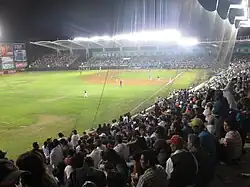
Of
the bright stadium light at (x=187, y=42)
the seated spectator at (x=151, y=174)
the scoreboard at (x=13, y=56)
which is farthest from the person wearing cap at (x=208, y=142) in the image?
the scoreboard at (x=13, y=56)

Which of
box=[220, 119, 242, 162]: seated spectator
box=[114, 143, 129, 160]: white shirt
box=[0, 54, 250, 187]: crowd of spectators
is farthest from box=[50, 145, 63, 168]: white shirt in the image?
box=[220, 119, 242, 162]: seated spectator

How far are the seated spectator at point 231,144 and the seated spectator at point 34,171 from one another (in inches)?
208

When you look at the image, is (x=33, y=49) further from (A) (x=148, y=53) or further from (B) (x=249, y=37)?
(B) (x=249, y=37)

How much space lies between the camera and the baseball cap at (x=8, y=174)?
2764 millimetres

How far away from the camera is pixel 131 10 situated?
284ft

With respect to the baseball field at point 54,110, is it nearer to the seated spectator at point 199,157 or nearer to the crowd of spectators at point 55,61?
the seated spectator at point 199,157

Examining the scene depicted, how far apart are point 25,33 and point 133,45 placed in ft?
92.1

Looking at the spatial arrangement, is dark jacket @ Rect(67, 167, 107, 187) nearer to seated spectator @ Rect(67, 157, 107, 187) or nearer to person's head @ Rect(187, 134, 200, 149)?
seated spectator @ Rect(67, 157, 107, 187)

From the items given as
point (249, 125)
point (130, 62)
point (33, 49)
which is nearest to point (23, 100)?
point (249, 125)

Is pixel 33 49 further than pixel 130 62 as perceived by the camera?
Yes

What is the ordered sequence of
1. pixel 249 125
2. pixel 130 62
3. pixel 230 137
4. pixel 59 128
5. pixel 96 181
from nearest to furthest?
pixel 96 181 < pixel 230 137 < pixel 249 125 < pixel 59 128 < pixel 130 62

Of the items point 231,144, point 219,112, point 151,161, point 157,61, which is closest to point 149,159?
point 151,161

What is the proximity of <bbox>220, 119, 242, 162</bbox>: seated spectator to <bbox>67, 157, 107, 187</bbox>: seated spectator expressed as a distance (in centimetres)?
363

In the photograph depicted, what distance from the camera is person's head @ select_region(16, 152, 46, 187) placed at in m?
3.12
